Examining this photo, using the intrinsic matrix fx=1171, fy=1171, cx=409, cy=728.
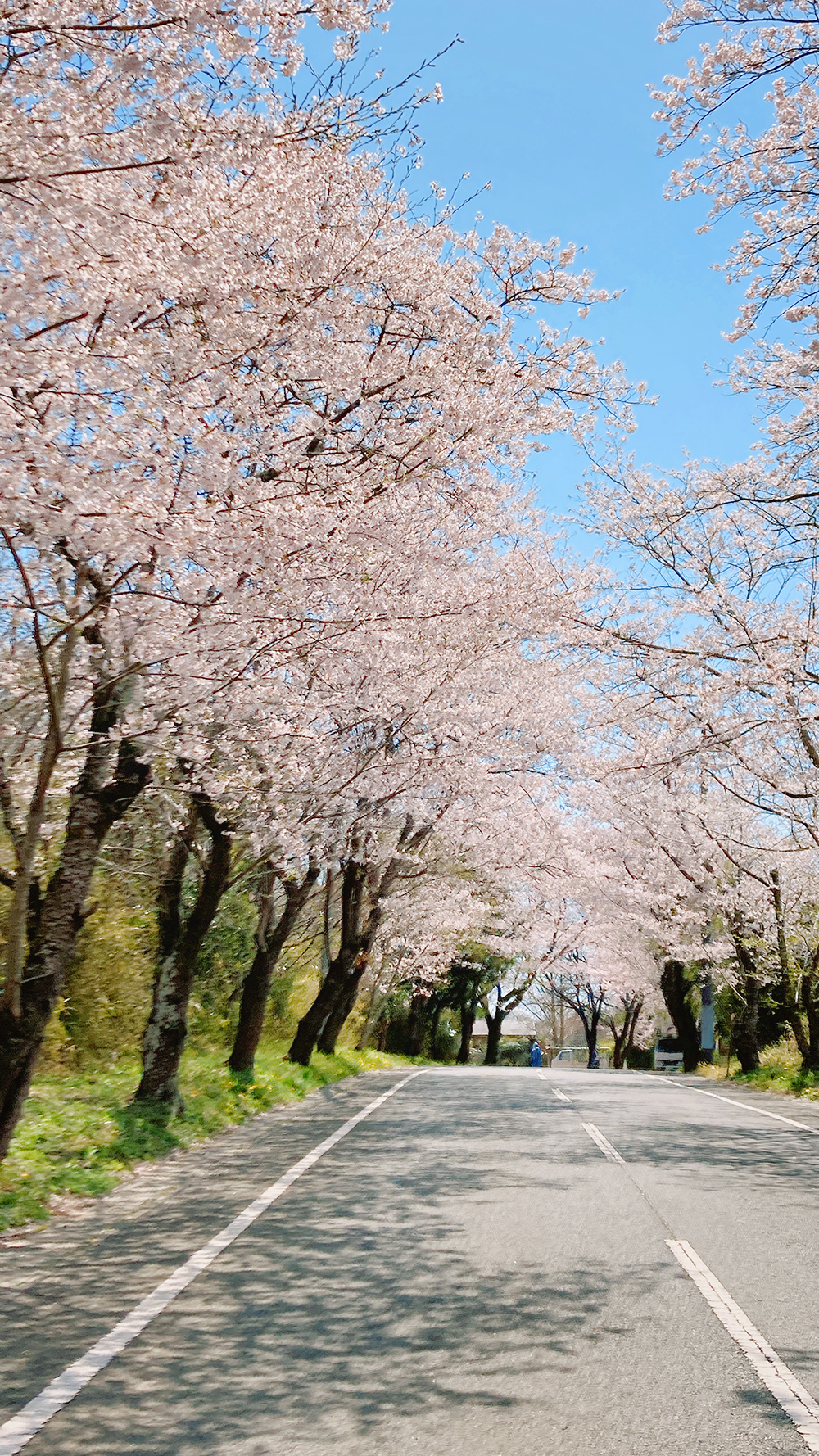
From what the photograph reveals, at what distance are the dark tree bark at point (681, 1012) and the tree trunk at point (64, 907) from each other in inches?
1301

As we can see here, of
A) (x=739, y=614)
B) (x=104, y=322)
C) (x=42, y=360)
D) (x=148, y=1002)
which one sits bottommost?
(x=148, y=1002)

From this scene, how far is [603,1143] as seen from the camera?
13.1 m

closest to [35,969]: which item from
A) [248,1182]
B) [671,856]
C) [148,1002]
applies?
[248,1182]

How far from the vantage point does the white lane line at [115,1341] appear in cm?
429

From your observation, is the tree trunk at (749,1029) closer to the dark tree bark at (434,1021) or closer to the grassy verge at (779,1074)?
the grassy verge at (779,1074)

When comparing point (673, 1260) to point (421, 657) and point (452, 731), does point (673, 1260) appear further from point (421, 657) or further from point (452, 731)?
point (452, 731)

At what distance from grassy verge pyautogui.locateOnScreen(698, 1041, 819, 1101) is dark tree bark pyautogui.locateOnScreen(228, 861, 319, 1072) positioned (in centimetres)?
1070

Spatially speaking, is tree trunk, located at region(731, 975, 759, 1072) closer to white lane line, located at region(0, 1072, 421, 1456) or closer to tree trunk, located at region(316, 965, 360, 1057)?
tree trunk, located at region(316, 965, 360, 1057)

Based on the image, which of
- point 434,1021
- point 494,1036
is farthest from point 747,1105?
point 494,1036

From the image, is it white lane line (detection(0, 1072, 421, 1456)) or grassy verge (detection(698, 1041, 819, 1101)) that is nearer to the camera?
white lane line (detection(0, 1072, 421, 1456))

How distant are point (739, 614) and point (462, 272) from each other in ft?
26.5

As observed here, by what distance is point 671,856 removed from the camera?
109ft

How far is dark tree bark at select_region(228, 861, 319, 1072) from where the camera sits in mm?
17766

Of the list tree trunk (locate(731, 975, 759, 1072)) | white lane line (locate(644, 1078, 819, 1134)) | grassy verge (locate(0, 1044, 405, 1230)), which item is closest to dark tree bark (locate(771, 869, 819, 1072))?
tree trunk (locate(731, 975, 759, 1072))
